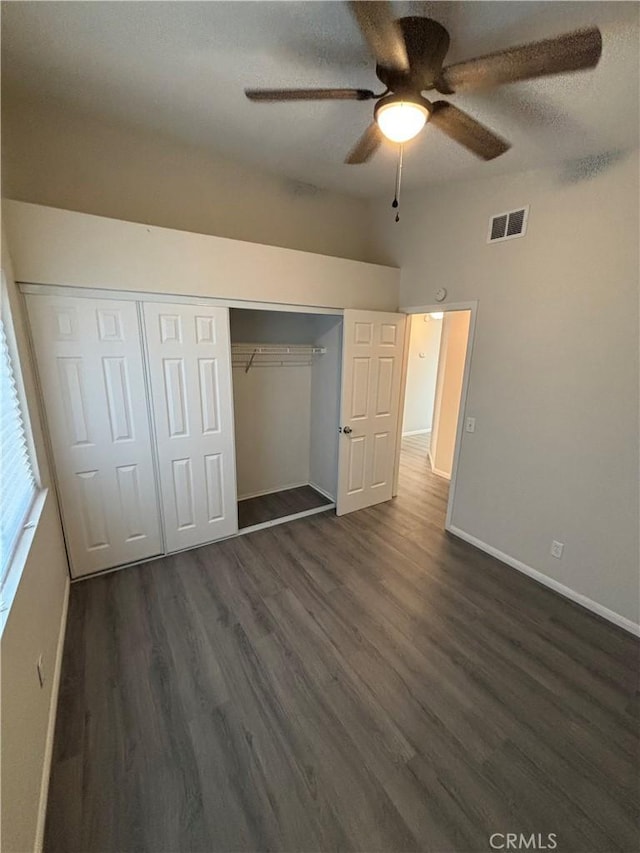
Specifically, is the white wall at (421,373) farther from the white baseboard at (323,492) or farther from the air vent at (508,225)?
the air vent at (508,225)

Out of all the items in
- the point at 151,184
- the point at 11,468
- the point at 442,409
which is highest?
the point at 151,184

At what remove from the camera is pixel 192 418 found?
2787mm

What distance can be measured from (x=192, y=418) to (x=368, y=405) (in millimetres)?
1723

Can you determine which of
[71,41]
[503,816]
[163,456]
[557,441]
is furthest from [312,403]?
[503,816]

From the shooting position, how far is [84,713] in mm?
1657

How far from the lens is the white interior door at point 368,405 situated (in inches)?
131

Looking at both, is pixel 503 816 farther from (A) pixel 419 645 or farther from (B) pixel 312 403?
(B) pixel 312 403

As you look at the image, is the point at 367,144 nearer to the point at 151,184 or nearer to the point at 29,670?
the point at 151,184

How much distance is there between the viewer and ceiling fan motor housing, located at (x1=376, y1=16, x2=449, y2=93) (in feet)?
3.81

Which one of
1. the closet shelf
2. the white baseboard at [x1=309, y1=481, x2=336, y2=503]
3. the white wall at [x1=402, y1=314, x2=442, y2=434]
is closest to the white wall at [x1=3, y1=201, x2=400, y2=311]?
the closet shelf

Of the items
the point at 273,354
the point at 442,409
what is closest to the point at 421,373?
the point at 442,409

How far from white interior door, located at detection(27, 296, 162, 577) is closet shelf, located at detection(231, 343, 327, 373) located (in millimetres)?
1218

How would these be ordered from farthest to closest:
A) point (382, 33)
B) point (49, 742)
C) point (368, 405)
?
point (368, 405) → point (49, 742) → point (382, 33)

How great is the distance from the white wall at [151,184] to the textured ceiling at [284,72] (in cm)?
22
